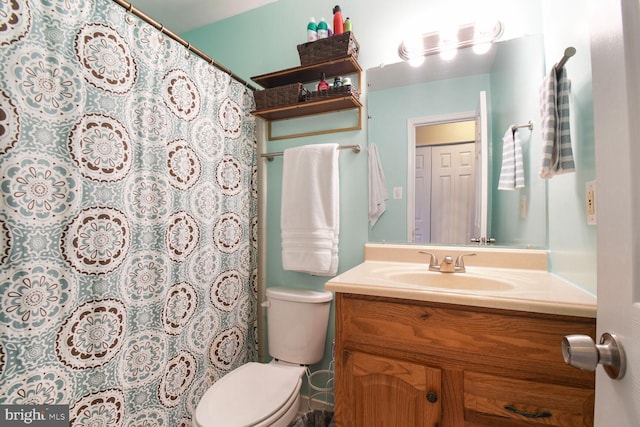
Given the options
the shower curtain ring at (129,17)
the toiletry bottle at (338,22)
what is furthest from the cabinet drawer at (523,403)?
the shower curtain ring at (129,17)

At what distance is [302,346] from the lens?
1406mm

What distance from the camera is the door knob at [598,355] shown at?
36 centimetres

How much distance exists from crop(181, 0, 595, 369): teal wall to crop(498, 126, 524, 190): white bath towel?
0.05 m

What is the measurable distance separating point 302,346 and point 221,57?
192 centimetres

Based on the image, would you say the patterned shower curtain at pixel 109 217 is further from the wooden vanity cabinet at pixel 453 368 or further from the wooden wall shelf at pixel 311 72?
the wooden vanity cabinet at pixel 453 368

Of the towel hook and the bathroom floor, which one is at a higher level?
the towel hook

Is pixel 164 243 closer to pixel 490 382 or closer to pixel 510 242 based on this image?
pixel 490 382

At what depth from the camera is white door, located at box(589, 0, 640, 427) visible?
13.3 inches

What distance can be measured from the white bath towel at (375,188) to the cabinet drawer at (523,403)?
2.65ft

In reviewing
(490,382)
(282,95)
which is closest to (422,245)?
(490,382)

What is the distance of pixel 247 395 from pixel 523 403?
0.95 metres

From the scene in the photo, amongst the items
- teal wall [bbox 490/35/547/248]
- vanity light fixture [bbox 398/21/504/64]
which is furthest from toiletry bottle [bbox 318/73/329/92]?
teal wall [bbox 490/35/547/248]

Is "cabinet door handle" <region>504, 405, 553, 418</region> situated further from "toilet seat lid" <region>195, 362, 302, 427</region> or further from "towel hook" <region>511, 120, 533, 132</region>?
"towel hook" <region>511, 120, 533, 132</region>

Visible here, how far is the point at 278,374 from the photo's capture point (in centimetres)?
124
